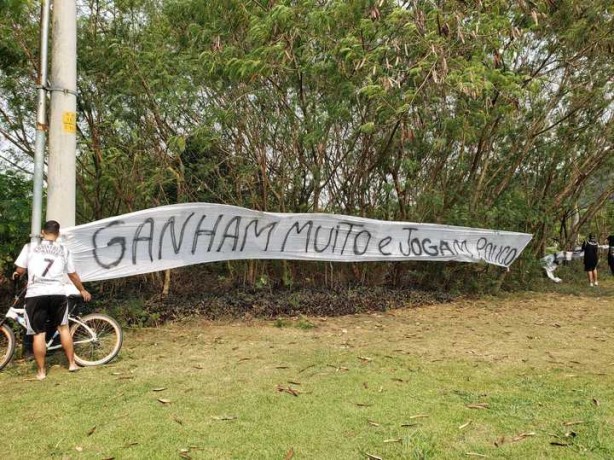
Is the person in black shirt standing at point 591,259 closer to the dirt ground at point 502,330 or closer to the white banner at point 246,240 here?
the dirt ground at point 502,330

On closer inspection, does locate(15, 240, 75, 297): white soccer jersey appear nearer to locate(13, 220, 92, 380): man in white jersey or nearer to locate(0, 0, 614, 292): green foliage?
locate(13, 220, 92, 380): man in white jersey

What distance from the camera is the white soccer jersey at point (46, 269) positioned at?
434 cm

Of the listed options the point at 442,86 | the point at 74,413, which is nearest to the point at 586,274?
the point at 442,86

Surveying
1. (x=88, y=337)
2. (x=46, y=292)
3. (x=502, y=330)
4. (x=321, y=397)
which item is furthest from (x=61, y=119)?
(x=502, y=330)

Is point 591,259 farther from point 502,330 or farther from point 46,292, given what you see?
point 46,292

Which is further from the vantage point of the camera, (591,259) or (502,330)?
(591,259)

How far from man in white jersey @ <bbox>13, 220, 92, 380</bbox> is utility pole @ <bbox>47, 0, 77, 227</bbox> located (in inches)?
29.3

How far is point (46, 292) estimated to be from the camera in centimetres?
434

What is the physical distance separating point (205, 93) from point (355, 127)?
7.91 ft

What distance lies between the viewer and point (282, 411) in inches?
141

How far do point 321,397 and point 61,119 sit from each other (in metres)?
3.97

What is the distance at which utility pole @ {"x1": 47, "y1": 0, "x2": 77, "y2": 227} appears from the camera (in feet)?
16.9

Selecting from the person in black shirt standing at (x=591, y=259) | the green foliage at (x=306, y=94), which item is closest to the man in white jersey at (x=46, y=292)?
the green foliage at (x=306, y=94)

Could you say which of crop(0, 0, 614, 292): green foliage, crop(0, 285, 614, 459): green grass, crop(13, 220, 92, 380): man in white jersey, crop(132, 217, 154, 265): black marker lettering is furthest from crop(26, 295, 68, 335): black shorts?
crop(0, 0, 614, 292): green foliage
